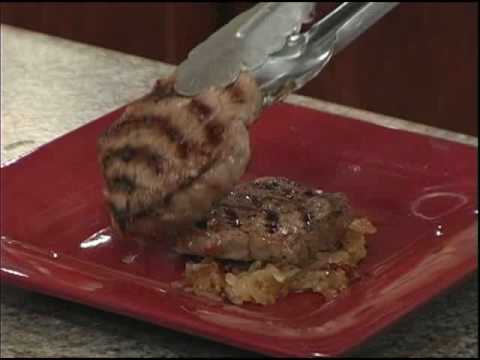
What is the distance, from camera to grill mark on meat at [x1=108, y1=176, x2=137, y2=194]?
3.47 ft

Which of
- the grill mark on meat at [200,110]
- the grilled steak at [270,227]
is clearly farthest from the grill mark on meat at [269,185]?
the grill mark on meat at [200,110]

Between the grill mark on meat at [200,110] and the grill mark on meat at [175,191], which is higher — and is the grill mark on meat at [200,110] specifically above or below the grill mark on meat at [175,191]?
above

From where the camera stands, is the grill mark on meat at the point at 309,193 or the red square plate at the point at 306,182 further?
the grill mark on meat at the point at 309,193

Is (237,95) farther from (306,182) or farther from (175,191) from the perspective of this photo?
(306,182)

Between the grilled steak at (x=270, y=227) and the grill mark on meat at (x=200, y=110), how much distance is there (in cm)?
7

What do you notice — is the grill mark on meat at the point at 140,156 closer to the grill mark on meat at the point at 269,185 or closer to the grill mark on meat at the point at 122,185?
the grill mark on meat at the point at 122,185

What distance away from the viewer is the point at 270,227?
3.46 ft

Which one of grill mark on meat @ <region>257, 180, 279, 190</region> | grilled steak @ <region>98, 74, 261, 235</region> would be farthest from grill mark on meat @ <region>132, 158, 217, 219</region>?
grill mark on meat @ <region>257, 180, 279, 190</region>

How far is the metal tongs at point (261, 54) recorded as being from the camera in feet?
3.53

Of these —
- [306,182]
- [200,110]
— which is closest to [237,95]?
[200,110]

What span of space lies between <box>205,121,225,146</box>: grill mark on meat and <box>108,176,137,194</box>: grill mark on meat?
7cm

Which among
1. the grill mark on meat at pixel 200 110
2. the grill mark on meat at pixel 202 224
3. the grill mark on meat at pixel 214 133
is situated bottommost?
the grill mark on meat at pixel 202 224

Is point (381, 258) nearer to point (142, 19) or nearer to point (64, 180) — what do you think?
point (64, 180)

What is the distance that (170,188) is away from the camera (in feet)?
3.42
